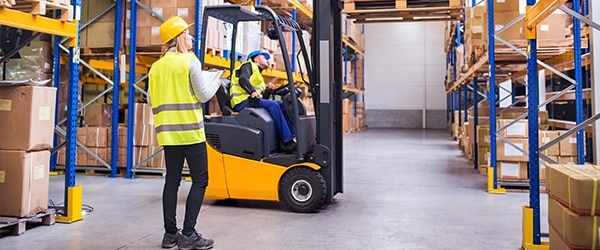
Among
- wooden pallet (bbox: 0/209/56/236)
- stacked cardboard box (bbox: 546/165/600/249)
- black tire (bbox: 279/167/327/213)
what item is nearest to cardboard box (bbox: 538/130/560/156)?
black tire (bbox: 279/167/327/213)

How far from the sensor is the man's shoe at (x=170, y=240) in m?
3.58

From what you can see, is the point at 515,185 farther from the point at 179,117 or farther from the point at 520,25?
the point at 179,117

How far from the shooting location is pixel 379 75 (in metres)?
25.0

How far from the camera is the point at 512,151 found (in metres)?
6.44

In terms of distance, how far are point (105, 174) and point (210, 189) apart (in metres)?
3.23

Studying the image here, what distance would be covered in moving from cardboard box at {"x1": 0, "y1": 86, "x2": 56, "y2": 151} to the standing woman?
1283 millimetres

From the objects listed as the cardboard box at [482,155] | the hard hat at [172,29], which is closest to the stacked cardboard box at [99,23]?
the hard hat at [172,29]

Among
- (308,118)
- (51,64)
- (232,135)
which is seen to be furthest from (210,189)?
(51,64)

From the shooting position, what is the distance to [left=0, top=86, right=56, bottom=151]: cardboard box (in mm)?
4035

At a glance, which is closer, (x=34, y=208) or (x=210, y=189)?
(x=34, y=208)

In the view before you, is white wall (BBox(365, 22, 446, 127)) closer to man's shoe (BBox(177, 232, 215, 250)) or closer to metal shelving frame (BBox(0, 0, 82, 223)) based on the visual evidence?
metal shelving frame (BBox(0, 0, 82, 223))

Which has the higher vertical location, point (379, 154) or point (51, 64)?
point (51, 64)

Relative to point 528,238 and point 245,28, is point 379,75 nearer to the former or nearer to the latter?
point 245,28

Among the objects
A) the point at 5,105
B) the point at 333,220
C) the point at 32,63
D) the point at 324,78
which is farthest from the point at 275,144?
the point at 32,63
